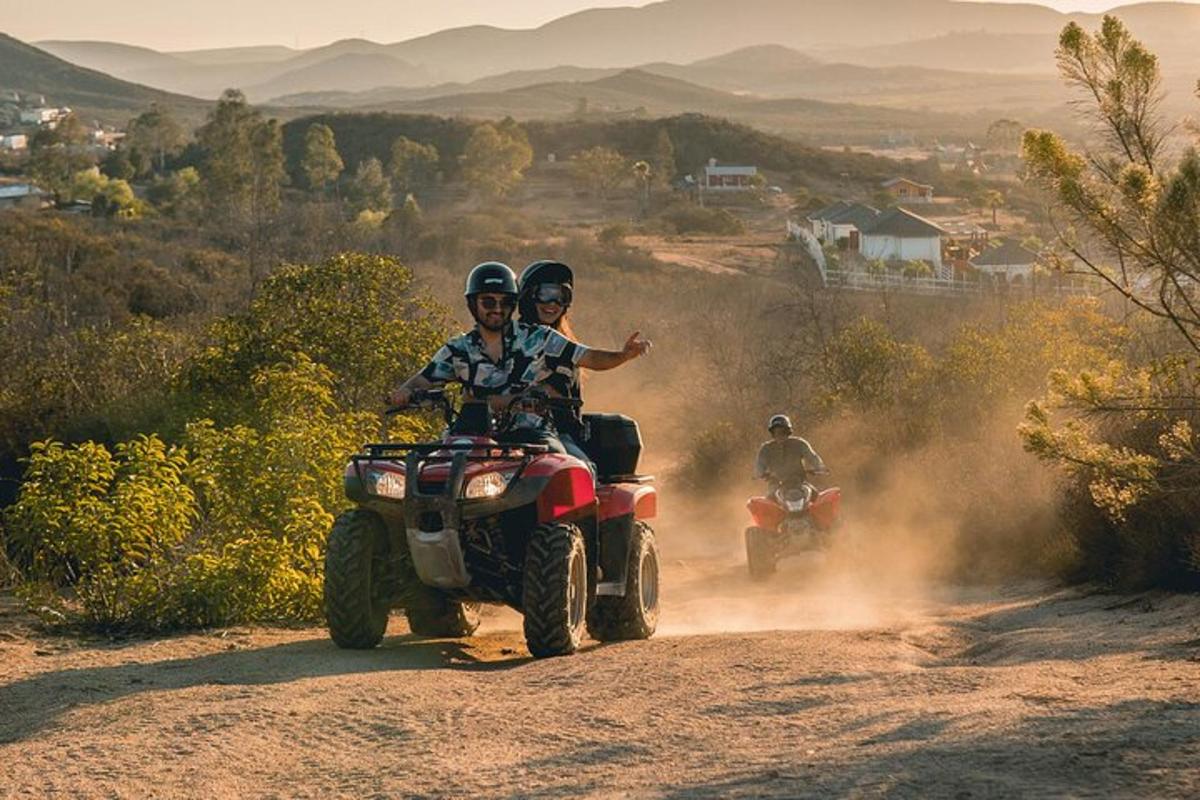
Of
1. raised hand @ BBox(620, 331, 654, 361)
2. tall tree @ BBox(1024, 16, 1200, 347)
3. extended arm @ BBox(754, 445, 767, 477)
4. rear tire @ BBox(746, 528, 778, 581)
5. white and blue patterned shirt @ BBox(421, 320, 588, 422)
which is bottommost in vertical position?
rear tire @ BBox(746, 528, 778, 581)

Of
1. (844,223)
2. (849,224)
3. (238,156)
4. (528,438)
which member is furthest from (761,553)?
(238,156)

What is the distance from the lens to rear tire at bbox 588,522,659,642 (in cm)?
1322

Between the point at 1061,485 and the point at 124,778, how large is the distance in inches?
542

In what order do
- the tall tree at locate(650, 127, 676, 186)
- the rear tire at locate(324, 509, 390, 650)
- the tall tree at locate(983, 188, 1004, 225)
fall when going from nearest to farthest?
the rear tire at locate(324, 509, 390, 650) < the tall tree at locate(983, 188, 1004, 225) < the tall tree at locate(650, 127, 676, 186)

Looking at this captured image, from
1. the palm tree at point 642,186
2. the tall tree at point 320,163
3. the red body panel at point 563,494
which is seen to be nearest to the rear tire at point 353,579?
the red body panel at point 563,494

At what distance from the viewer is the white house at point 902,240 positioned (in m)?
108

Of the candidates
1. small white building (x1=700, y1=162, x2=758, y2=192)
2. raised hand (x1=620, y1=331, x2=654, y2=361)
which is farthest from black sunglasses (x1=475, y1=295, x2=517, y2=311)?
small white building (x1=700, y1=162, x2=758, y2=192)

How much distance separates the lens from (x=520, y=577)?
12.0 m

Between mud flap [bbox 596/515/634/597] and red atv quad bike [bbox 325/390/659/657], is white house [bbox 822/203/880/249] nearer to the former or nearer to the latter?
mud flap [bbox 596/515/634/597]

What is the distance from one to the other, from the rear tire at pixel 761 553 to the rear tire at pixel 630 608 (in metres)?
8.30

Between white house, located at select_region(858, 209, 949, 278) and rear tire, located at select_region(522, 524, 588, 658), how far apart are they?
9695 centimetres

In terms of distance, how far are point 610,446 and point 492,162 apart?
5601 inches

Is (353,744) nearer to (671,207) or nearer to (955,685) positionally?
(955,685)

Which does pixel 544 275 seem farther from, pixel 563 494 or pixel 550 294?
Answer: pixel 563 494
